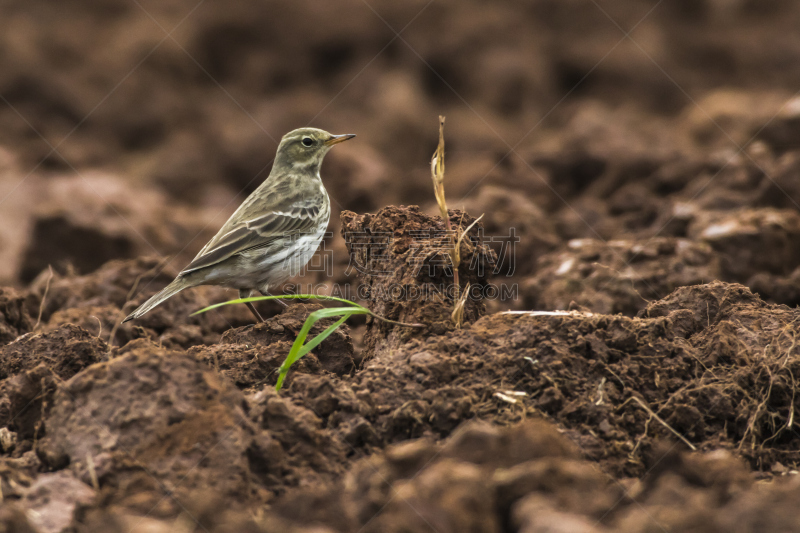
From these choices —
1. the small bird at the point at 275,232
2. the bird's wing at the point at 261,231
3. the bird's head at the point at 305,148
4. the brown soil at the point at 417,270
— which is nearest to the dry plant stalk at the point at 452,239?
the brown soil at the point at 417,270

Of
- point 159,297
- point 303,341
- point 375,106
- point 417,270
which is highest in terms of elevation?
point 375,106

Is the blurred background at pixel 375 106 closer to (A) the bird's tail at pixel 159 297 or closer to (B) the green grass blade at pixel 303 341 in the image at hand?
(A) the bird's tail at pixel 159 297

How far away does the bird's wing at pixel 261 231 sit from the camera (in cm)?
563

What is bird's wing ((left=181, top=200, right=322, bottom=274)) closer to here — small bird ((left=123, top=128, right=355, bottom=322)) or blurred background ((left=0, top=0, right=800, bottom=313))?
small bird ((left=123, top=128, right=355, bottom=322))

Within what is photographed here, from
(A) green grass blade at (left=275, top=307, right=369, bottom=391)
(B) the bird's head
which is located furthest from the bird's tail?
(A) green grass blade at (left=275, top=307, right=369, bottom=391)

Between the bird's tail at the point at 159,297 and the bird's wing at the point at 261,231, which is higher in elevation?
the bird's wing at the point at 261,231

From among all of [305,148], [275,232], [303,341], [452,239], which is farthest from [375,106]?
[303,341]

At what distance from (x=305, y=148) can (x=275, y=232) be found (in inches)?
40.6

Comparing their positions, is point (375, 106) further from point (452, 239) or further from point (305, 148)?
point (452, 239)

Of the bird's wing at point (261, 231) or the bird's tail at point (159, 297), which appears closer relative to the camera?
the bird's tail at point (159, 297)

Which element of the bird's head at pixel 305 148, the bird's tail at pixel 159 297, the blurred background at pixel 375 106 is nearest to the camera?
the bird's tail at pixel 159 297

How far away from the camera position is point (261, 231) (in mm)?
5941

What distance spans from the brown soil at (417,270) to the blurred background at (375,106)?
0.18ft

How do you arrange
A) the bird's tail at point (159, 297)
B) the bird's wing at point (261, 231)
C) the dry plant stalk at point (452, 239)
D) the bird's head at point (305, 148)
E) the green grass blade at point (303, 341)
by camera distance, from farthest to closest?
1. the bird's head at point (305, 148)
2. the bird's wing at point (261, 231)
3. the bird's tail at point (159, 297)
4. the dry plant stalk at point (452, 239)
5. the green grass blade at point (303, 341)
